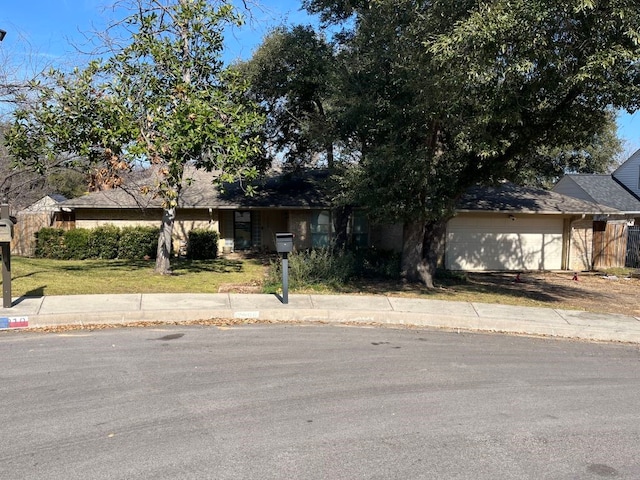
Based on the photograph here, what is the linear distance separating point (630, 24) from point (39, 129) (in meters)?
12.2

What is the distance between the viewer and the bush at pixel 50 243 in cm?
1966

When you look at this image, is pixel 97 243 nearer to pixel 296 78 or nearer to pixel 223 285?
pixel 223 285

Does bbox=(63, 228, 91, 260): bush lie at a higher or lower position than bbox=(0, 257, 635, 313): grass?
higher

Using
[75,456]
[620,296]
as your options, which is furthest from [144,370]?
[620,296]

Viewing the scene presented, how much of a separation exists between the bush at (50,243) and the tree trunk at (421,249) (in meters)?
12.9

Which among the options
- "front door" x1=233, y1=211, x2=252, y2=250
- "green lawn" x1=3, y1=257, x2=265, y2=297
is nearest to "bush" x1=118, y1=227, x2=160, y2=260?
"green lawn" x1=3, y1=257, x2=265, y2=297

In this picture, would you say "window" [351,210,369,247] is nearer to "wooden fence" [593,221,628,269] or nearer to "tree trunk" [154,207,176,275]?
"tree trunk" [154,207,176,275]

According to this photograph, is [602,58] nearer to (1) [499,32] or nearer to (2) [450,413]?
(1) [499,32]

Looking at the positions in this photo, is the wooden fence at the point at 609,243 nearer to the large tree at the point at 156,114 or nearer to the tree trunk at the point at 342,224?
the tree trunk at the point at 342,224

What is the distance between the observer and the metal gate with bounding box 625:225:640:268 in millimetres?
22453

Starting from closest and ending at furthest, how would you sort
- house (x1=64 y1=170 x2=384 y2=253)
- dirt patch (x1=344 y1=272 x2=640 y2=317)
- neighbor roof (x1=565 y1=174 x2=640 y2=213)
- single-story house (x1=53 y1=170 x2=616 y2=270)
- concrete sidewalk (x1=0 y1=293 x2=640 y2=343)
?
1. concrete sidewalk (x1=0 y1=293 x2=640 y2=343)
2. dirt patch (x1=344 y1=272 x2=640 y2=317)
3. single-story house (x1=53 y1=170 x2=616 y2=270)
4. house (x1=64 y1=170 x2=384 y2=253)
5. neighbor roof (x1=565 y1=174 x2=640 y2=213)

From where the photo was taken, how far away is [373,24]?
1269 cm

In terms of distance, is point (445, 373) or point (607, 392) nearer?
point (607, 392)

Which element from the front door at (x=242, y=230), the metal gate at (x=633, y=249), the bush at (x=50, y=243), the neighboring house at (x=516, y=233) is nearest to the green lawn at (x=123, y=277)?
the bush at (x=50, y=243)
